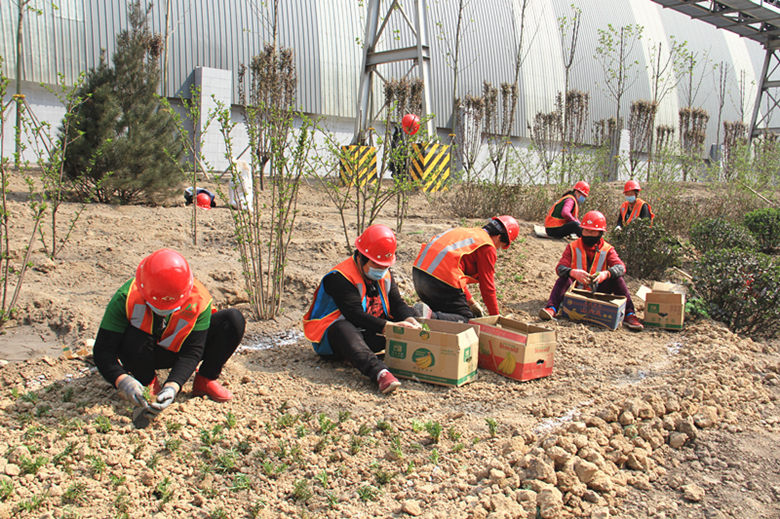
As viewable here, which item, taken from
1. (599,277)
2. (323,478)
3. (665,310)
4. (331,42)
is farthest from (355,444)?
(331,42)

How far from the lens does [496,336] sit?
4.35 m

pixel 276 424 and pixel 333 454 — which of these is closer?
pixel 333 454

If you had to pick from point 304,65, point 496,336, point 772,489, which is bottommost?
point 772,489

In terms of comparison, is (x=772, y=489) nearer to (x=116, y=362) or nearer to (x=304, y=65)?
(x=116, y=362)

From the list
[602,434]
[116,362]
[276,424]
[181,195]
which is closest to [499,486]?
[602,434]

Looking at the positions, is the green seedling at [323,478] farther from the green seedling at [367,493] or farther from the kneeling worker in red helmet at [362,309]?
the kneeling worker in red helmet at [362,309]

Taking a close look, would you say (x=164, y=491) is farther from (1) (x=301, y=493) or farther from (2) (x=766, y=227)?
(2) (x=766, y=227)

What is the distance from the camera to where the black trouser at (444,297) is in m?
5.19

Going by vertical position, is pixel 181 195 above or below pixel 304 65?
below

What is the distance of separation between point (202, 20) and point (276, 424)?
16496 millimetres

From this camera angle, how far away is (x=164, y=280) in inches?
123

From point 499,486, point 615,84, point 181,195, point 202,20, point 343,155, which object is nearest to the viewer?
point 499,486

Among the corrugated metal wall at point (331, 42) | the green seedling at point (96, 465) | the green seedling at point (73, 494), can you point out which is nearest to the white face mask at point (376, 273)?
the green seedling at point (96, 465)

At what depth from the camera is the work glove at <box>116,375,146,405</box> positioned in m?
3.13
